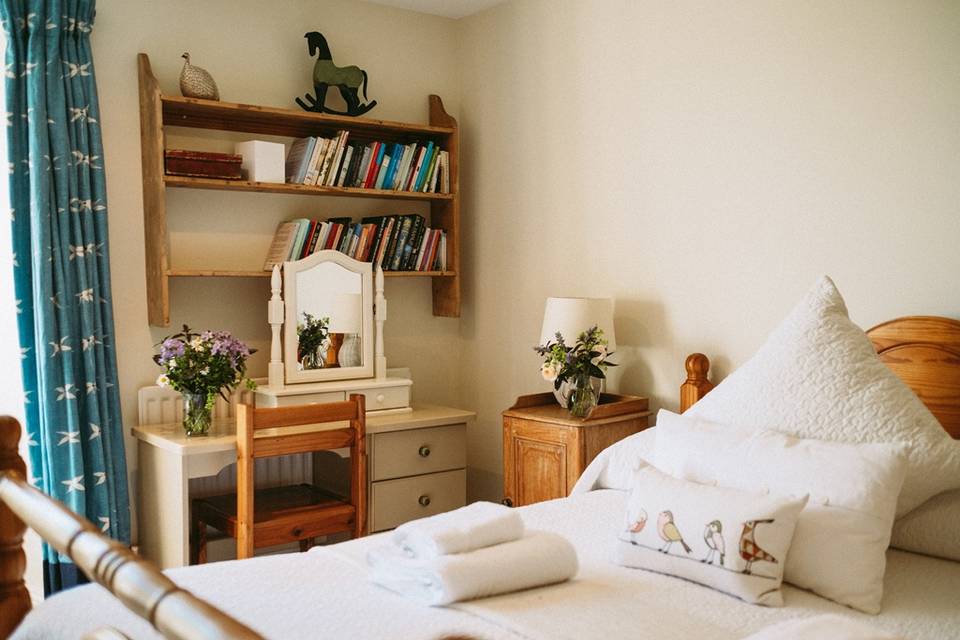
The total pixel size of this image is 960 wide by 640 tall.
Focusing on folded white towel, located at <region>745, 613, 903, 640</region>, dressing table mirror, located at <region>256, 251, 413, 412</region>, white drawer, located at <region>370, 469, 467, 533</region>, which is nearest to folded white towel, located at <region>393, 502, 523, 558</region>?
folded white towel, located at <region>745, 613, 903, 640</region>

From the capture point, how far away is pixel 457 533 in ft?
6.02

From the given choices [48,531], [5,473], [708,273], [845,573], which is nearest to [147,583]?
[48,531]

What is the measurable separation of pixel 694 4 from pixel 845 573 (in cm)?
209

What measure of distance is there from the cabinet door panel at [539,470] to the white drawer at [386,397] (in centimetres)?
62

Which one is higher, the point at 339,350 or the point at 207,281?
the point at 207,281

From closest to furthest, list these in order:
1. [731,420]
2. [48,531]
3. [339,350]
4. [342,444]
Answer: [48,531] → [731,420] → [342,444] → [339,350]

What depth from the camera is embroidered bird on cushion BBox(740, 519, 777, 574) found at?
1.78 m

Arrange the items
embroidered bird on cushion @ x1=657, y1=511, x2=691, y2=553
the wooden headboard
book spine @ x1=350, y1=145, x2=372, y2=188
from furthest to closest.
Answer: book spine @ x1=350, y1=145, x2=372, y2=188 → the wooden headboard → embroidered bird on cushion @ x1=657, y1=511, x2=691, y2=553

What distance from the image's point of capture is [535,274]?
150 inches

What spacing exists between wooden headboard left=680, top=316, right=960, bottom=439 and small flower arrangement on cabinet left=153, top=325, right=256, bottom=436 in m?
2.10

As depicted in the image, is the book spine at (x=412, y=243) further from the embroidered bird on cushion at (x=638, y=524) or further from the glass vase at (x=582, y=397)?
the embroidered bird on cushion at (x=638, y=524)

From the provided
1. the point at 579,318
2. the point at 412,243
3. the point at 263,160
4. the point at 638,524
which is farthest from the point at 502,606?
the point at 412,243

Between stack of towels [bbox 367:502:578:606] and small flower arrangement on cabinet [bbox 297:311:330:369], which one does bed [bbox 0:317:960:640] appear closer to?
stack of towels [bbox 367:502:578:606]

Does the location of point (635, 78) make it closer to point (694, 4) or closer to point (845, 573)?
point (694, 4)
